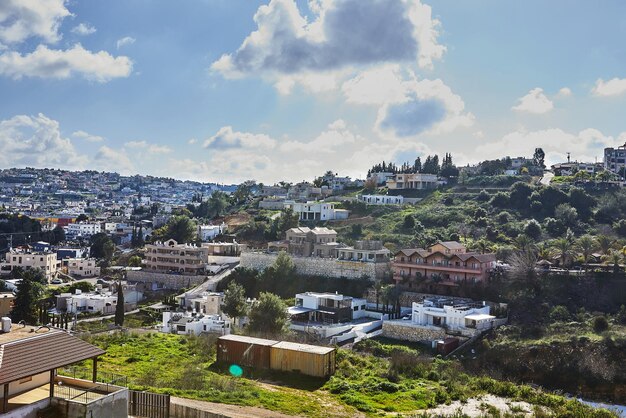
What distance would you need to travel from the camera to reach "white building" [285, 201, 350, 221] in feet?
210

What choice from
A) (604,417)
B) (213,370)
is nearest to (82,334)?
(213,370)

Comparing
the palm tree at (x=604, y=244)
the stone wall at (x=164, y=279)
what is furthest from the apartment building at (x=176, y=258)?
the palm tree at (x=604, y=244)

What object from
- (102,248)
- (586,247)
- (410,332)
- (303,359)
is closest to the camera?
(303,359)

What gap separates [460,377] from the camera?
83.7 ft

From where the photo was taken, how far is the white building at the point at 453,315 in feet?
105

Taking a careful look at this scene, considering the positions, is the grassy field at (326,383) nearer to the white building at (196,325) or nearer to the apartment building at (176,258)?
the white building at (196,325)

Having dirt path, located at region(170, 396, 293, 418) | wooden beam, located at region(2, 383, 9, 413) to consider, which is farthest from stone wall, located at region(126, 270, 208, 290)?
wooden beam, located at region(2, 383, 9, 413)

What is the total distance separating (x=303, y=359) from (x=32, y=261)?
40.0m

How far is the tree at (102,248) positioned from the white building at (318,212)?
811 inches

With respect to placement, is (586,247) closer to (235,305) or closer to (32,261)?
(235,305)

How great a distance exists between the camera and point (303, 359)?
78.0 feet

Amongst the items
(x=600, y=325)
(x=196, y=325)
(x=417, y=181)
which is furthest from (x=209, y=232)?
(x=600, y=325)

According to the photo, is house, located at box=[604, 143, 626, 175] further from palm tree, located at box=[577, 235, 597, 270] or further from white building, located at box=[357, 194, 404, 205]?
palm tree, located at box=[577, 235, 597, 270]

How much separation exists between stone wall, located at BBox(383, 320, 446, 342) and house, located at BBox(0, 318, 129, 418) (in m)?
21.1
